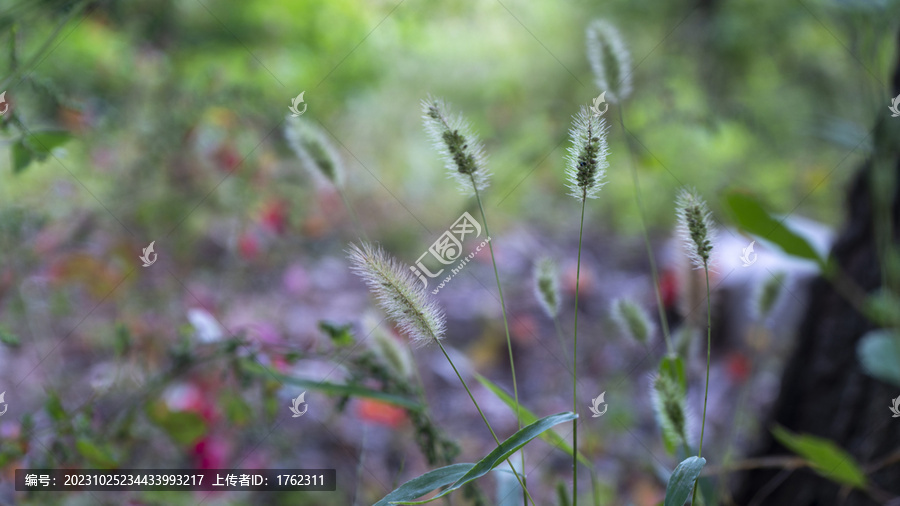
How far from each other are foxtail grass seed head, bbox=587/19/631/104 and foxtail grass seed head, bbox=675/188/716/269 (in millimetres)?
230

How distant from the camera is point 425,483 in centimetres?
47

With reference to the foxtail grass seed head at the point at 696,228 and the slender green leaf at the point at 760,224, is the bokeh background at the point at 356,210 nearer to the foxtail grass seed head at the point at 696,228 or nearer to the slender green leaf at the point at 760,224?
the slender green leaf at the point at 760,224

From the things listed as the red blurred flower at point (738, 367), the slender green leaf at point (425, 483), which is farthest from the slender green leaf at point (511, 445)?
the red blurred flower at point (738, 367)

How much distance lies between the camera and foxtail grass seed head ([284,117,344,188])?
0.72 meters

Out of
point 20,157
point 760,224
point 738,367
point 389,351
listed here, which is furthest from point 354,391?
point 738,367

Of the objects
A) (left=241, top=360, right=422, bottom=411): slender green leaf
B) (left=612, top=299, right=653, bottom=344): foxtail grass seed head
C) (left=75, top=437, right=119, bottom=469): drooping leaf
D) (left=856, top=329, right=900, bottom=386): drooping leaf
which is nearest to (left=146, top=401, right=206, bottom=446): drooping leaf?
(left=75, top=437, right=119, bottom=469): drooping leaf

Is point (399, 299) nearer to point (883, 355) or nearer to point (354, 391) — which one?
point (354, 391)

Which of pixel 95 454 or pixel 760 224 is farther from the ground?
pixel 760 224

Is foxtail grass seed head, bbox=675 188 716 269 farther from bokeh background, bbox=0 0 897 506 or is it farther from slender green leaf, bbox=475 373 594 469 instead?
bokeh background, bbox=0 0 897 506

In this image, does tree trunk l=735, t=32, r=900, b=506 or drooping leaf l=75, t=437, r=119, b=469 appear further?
tree trunk l=735, t=32, r=900, b=506

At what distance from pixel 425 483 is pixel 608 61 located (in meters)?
0.49
